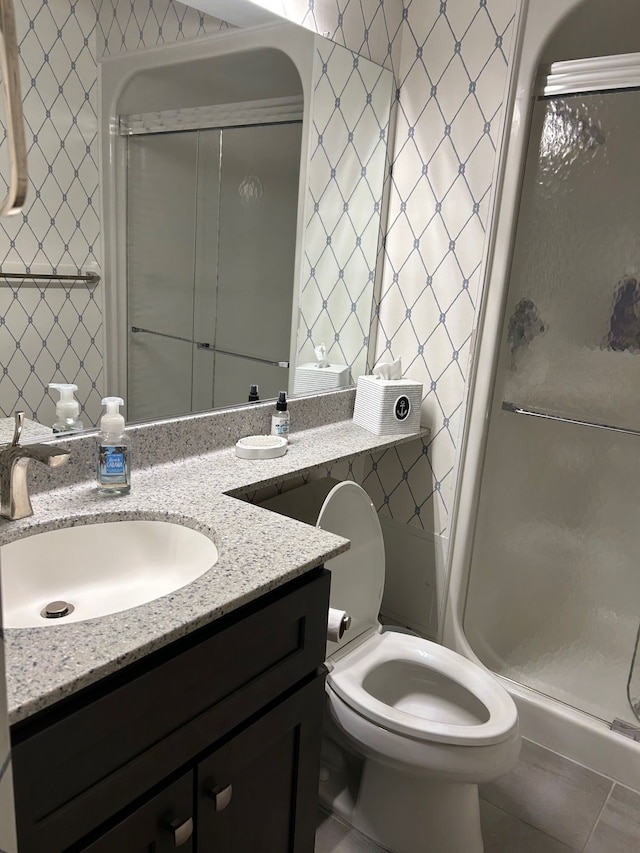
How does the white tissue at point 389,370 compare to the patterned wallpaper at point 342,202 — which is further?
the white tissue at point 389,370

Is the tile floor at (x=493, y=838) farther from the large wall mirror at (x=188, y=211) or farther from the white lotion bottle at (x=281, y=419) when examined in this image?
the large wall mirror at (x=188, y=211)

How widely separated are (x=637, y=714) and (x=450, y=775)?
0.86 meters

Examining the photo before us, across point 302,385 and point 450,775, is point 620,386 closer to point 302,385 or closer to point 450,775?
point 302,385

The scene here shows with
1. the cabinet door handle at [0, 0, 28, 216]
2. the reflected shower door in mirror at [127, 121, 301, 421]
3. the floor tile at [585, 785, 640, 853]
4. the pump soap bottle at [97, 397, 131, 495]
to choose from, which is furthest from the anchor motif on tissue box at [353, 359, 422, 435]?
the cabinet door handle at [0, 0, 28, 216]

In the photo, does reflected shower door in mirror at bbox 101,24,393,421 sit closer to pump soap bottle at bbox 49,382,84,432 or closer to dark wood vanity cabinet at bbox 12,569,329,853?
pump soap bottle at bbox 49,382,84,432

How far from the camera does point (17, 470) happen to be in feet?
3.84

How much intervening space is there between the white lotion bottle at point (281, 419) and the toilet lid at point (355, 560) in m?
0.25

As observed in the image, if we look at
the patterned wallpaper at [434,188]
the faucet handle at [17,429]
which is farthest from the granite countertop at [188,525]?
the patterned wallpaper at [434,188]

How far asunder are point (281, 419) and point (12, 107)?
142cm

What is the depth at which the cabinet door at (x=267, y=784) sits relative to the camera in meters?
1.06

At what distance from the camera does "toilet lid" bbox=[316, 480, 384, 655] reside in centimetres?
167

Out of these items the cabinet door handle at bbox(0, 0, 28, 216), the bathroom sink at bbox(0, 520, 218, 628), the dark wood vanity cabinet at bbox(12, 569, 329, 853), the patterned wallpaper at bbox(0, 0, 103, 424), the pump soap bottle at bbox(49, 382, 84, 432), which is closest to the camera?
the cabinet door handle at bbox(0, 0, 28, 216)

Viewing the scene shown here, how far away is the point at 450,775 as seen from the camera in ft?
4.70

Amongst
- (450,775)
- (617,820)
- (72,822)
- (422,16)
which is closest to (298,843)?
(450,775)
